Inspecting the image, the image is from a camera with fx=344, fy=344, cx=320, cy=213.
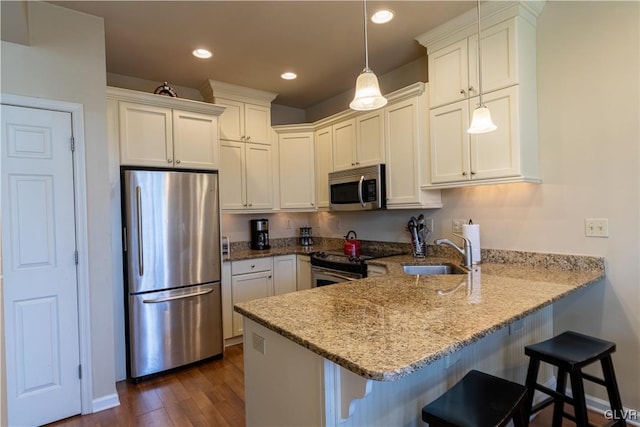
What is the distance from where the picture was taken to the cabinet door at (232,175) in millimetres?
3605

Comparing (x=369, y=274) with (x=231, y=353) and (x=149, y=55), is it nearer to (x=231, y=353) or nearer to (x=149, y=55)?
(x=231, y=353)

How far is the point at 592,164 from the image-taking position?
215 centimetres

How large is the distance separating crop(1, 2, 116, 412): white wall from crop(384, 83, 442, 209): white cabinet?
2241mm

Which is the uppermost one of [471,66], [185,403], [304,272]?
→ [471,66]

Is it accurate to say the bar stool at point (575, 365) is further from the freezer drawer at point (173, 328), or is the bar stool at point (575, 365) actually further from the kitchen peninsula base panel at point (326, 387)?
the freezer drawer at point (173, 328)

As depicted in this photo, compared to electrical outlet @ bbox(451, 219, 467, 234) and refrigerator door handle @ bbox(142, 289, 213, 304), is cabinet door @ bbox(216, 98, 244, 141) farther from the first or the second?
electrical outlet @ bbox(451, 219, 467, 234)

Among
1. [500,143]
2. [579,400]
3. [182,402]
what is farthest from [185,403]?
[500,143]

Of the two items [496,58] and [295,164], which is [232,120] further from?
[496,58]

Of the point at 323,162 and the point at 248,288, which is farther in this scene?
the point at 323,162

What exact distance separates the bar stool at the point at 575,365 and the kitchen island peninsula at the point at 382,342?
222mm

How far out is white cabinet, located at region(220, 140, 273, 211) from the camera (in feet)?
11.9

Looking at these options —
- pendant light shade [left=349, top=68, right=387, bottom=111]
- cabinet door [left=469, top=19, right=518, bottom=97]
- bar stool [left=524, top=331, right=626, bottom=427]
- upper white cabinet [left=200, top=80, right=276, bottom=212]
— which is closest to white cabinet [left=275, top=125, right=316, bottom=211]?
upper white cabinet [left=200, top=80, right=276, bottom=212]

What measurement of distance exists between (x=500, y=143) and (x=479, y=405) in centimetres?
167

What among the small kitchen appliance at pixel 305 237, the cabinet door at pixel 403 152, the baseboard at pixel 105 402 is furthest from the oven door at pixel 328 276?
the baseboard at pixel 105 402
